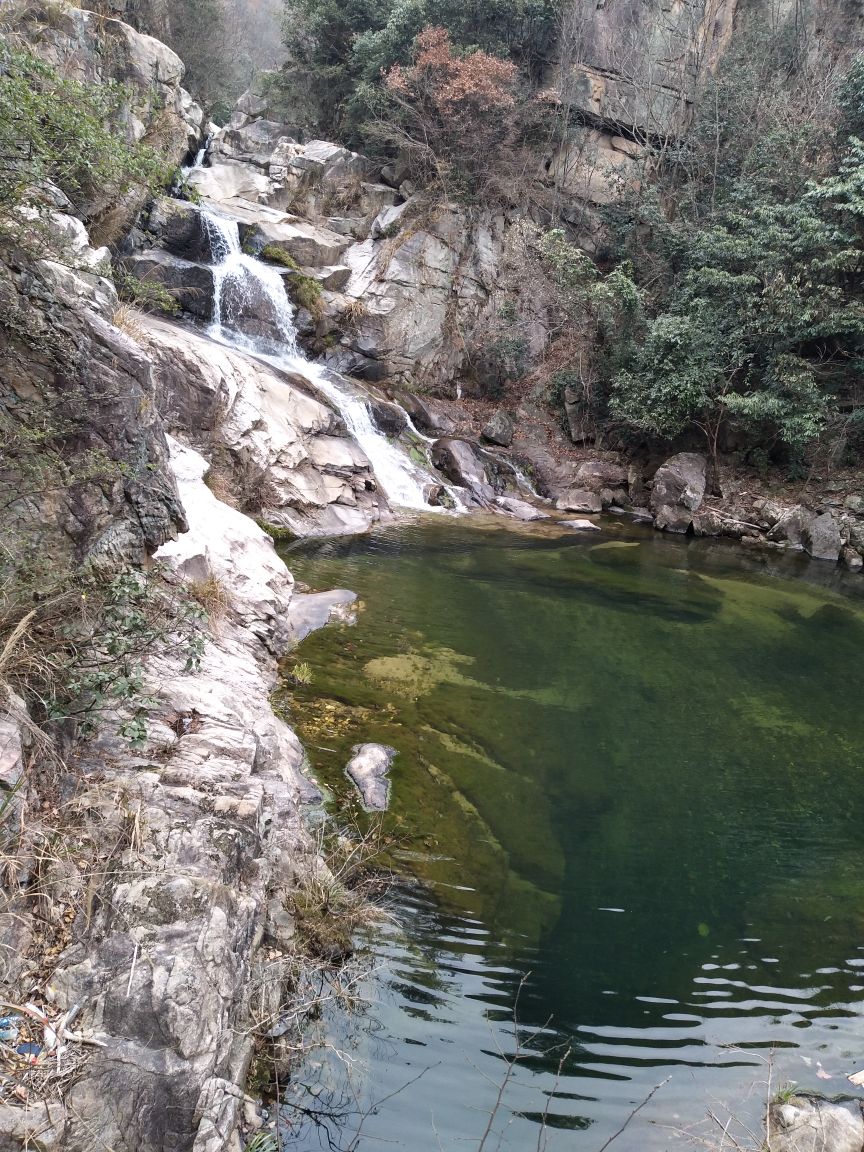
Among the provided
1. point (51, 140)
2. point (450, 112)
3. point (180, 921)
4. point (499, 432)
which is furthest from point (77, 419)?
point (450, 112)

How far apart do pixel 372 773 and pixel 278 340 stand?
1477cm

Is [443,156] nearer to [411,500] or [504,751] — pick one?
[411,500]

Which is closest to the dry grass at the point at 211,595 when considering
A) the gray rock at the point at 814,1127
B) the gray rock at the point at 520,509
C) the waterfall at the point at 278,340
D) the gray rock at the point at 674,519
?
the gray rock at the point at 814,1127

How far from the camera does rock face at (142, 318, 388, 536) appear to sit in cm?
1304

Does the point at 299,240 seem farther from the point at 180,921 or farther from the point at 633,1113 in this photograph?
the point at 633,1113

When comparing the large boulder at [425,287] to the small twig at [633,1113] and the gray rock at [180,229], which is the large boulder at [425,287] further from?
the small twig at [633,1113]

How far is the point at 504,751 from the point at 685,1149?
3.64 metres

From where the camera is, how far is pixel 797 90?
20.6 meters

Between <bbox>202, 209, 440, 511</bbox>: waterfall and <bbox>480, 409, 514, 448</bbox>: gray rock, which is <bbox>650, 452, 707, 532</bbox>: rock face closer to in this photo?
<bbox>480, 409, 514, 448</bbox>: gray rock

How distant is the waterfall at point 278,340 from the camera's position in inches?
663

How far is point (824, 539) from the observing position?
1661cm

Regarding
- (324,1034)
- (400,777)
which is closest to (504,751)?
(400,777)

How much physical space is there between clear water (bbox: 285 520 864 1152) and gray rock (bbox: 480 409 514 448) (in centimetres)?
992

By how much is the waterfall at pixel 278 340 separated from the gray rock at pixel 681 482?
5.77 meters
